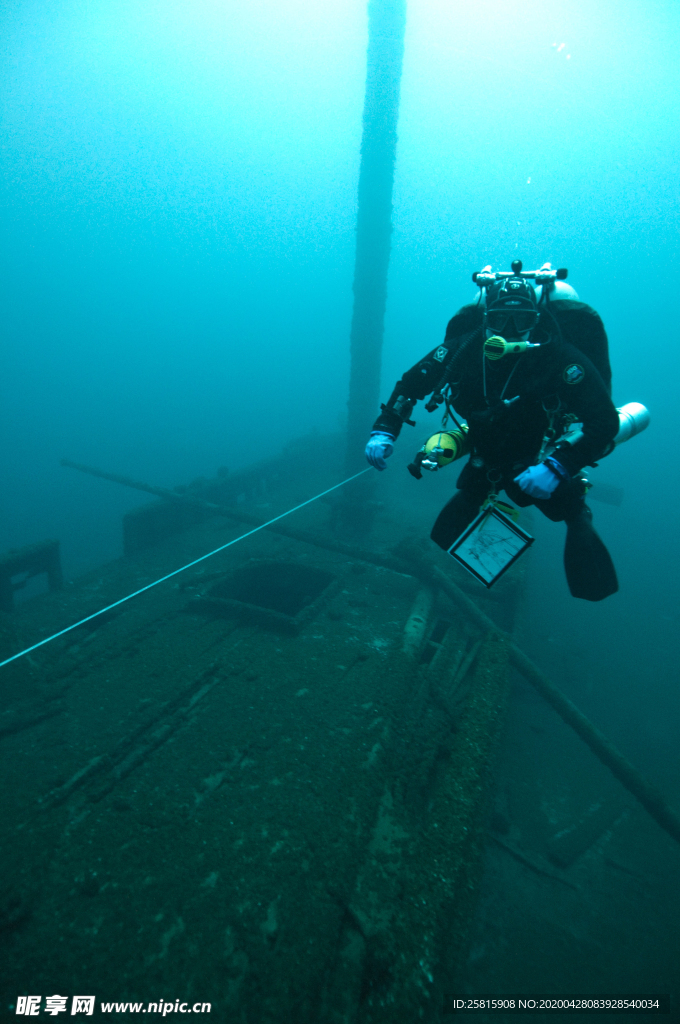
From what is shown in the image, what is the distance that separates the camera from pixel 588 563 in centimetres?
219

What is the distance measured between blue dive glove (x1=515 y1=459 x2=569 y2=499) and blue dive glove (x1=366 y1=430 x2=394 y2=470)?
80 centimetres

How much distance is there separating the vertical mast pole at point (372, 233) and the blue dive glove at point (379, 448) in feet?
23.7

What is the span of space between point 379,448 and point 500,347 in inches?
32.9

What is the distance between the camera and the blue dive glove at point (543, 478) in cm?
196

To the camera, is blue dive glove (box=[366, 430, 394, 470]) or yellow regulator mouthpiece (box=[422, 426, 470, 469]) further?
blue dive glove (box=[366, 430, 394, 470])

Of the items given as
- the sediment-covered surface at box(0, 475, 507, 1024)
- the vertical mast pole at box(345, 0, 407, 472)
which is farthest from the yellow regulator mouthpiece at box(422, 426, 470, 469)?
the vertical mast pole at box(345, 0, 407, 472)

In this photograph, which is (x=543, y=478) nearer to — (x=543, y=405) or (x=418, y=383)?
(x=543, y=405)

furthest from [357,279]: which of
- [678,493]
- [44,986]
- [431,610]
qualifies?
[678,493]

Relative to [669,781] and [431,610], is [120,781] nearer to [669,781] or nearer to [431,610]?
[431,610]

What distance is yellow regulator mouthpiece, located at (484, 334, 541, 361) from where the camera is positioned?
199cm

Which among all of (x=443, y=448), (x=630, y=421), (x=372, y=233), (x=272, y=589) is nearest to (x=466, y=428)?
(x=443, y=448)

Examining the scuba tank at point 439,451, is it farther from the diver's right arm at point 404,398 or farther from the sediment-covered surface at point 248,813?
the sediment-covered surface at point 248,813

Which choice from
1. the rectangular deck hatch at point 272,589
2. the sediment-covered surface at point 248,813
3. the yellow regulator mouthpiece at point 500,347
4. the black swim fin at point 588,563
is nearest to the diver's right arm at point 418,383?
the yellow regulator mouthpiece at point 500,347

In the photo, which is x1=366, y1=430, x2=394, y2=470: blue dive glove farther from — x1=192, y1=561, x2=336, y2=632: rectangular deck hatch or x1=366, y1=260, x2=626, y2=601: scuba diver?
x1=192, y1=561, x2=336, y2=632: rectangular deck hatch
